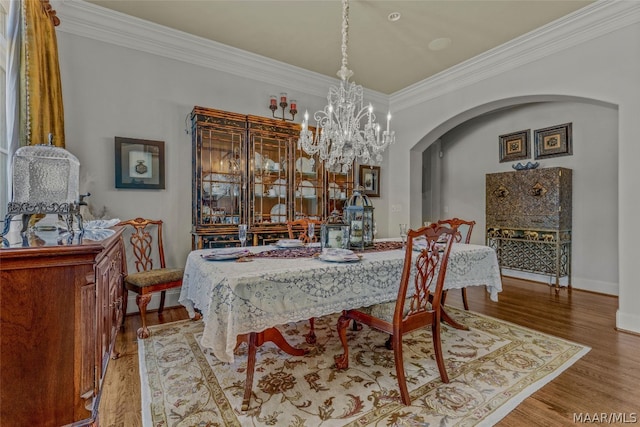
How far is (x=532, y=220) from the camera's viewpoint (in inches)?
167

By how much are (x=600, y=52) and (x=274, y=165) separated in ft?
11.2

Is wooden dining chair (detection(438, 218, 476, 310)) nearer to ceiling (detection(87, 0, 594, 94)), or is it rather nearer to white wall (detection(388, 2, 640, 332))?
white wall (detection(388, 2, 640, 332))

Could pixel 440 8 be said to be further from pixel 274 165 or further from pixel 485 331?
pixel 485 331

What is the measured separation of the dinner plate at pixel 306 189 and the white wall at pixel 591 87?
6.51ft

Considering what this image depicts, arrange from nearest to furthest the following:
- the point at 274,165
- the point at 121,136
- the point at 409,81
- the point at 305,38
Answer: the point at 121,136 → the point at 305,38 → the point at 274,165 → the point at 409,81

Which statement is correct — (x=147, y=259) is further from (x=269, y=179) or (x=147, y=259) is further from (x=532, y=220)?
(x=532, y=220)

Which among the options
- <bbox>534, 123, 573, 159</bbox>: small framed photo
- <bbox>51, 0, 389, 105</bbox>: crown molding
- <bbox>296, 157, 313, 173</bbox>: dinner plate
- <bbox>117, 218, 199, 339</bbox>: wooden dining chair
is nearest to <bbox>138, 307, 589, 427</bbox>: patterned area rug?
<bbox>117, 218, 199, 339</bbox>: wooden dining chair

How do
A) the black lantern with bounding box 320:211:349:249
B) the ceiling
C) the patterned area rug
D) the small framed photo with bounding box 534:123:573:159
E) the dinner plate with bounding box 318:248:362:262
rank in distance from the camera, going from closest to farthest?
the patterned area rug < the dinner plate with bounding box 318:248:362:262 < the black lantern with bounding box 320:211:349:249 < the ceiling < the small framed photo with bounding box 534:123:573:159

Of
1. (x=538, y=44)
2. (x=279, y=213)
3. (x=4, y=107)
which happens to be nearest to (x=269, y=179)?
(x=279, y=213)

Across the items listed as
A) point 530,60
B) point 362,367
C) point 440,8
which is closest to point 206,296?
point 362,367

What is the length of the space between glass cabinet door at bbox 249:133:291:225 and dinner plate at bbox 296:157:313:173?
154mm

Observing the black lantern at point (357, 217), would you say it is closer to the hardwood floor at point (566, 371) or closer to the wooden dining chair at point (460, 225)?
the wooden dining chair at point (460, 225)

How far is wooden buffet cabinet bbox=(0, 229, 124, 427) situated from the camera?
3.42ft

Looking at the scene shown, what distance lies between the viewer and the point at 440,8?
107 inches
